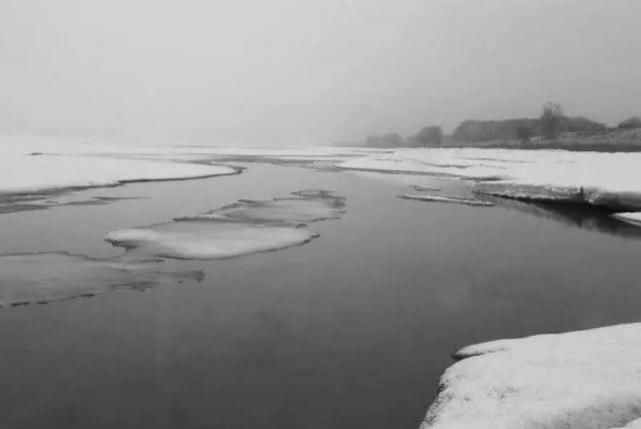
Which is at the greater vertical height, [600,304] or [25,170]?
[25,170]

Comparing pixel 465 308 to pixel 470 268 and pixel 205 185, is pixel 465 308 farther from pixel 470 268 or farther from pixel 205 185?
pixel 205 185

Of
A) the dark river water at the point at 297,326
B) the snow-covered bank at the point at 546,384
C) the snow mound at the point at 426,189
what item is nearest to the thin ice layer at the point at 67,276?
the dark river water at the point at 297,326

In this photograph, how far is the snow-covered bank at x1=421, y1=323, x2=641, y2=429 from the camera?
176 inches

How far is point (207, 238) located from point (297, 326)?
6481 millimetres

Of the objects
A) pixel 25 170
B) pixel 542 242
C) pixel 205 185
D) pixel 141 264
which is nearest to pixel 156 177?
pixel 205 185

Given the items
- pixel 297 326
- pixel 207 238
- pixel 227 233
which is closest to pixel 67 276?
pixel 207 238

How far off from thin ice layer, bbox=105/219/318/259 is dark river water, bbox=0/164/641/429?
563 millimetres

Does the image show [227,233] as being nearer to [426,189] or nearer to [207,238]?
[207,238]

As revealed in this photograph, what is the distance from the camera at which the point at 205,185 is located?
31188 mm

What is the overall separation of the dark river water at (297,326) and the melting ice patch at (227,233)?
0.59m

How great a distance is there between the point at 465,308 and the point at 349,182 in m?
26.9

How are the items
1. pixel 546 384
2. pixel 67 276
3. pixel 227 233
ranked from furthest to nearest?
pixel 227 233 < pixel 67 276 < pixel 546 384

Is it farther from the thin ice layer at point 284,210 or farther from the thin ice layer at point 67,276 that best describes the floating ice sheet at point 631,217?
the thin ice layer at point 67,276

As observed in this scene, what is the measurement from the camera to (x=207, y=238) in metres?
13.6
